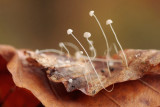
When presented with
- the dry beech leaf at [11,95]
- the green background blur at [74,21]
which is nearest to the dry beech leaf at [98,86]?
the dry beech leaf at [11,95]

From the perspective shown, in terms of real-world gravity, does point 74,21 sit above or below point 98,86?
below

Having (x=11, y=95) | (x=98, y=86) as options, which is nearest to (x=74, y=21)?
(x=11, y=95)

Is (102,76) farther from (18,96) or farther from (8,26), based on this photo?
(8,26)

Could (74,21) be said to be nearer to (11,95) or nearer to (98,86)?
(11,95)

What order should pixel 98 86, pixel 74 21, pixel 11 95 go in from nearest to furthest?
pixel 98 86, pixel 11 95, pixel 74 21

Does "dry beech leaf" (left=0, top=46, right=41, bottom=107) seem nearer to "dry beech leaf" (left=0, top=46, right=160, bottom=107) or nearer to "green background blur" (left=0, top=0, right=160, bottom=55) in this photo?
"dry beech leaf" (left=0, top=46, right=160, bottom=107)

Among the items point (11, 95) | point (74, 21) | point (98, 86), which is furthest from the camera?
point (74, 21)

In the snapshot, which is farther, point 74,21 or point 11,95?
point 74,21

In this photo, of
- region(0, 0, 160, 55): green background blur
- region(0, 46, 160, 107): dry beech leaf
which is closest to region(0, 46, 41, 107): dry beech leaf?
region(0, 46, 160, 107): dry beech leaf

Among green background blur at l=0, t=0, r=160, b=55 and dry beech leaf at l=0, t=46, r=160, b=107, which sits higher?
dry beech leaf at l=0, t=46, r=160, b=107
